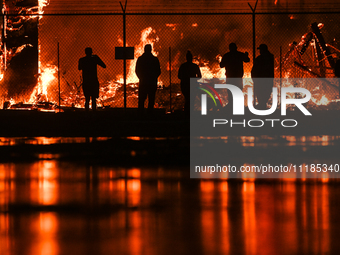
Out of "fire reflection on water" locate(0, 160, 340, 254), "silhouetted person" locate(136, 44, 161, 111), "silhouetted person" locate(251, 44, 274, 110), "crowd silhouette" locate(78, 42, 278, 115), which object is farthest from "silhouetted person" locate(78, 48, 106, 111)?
"fire reflection on water" locate(0, 160, 340, 254)

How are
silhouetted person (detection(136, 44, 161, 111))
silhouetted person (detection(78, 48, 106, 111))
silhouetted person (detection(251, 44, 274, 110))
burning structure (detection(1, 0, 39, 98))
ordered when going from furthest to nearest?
burning structure (detection(1, 0, 39, 98))
silhouetted person (detection(78, 48, 106, 111))
silhouetted person (detection(136, 44, 161, 111))
silhouetted person (detection(251, 44, 274, 110))

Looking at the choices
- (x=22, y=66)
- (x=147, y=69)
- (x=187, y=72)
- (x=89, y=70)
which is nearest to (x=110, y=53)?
(x=22, y=66)

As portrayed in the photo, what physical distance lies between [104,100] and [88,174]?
14574 mm

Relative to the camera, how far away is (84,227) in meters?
5.51

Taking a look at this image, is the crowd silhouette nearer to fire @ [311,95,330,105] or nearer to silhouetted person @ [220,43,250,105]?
silhouetted person @ [220,43,250,105]

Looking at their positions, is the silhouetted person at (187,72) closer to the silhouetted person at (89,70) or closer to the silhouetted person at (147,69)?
the silhouetted person at (147,69)

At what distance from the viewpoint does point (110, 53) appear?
75.8 feet

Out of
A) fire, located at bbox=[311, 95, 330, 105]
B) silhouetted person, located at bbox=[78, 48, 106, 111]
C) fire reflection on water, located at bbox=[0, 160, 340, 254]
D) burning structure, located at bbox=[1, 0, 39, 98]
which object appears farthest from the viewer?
burning structure, located at bbox=[1, 0, 39, 98]

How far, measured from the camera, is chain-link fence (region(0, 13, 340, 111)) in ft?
73.8

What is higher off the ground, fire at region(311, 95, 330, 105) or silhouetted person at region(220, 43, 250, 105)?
silhouetted person at region(220, 43, 250, 105)

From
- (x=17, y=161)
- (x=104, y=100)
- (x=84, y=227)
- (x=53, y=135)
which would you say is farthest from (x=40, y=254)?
(x=104, y=100)

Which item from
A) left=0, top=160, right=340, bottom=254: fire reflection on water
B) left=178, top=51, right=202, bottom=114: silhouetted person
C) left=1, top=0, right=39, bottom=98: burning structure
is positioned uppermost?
left=1, top=0, right=39, bottom=98: burning structure

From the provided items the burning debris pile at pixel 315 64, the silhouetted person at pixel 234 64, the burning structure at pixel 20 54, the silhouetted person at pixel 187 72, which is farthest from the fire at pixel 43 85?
the burning debris pile at pixel 315 64

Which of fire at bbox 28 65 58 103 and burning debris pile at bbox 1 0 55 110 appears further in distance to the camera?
burning debris pile at bbox 1 0 55 110
